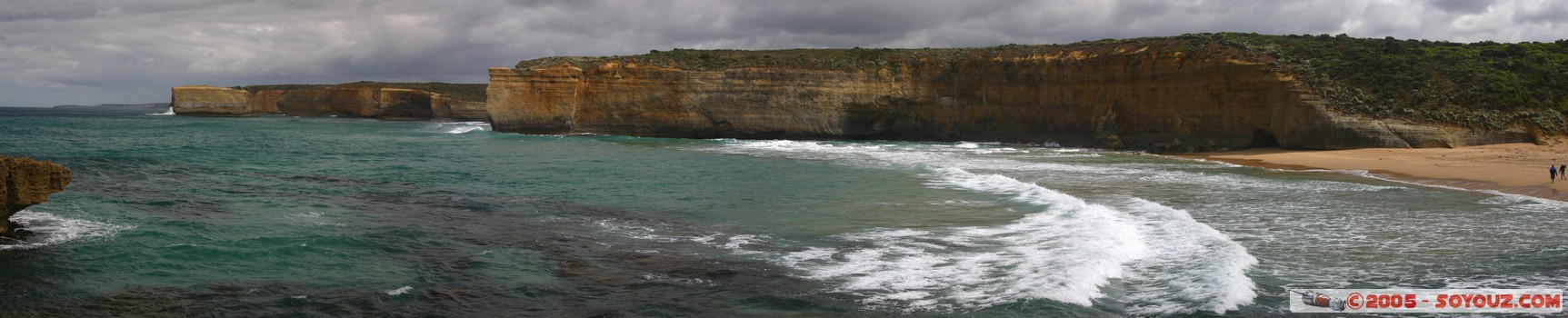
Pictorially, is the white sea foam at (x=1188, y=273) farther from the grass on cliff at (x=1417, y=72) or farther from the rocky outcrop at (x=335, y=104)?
the rocky outcrop at (x=335, y=104)

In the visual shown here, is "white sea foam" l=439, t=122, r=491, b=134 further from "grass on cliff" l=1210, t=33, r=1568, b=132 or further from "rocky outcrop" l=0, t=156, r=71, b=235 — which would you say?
"rocky outcrop" l=0, t=156, r=71, b=235

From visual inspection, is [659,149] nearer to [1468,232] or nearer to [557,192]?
[557,192]

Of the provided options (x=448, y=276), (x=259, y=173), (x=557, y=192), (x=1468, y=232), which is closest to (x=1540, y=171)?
(x=1468, y=232)

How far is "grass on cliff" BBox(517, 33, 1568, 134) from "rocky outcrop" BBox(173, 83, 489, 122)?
208 ft

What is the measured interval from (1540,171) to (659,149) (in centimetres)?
2609

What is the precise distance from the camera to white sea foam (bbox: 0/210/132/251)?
10258mm

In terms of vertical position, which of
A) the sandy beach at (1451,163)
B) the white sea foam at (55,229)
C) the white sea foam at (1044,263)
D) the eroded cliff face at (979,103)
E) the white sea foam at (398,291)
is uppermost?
the eroded cliff face at (979,103)

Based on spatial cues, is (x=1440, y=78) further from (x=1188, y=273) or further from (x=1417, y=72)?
(x=1188, y=273)

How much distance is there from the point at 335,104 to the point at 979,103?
7556cm

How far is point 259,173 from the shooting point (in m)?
20.6

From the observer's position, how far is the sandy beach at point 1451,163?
18.3 m

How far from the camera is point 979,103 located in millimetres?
42781

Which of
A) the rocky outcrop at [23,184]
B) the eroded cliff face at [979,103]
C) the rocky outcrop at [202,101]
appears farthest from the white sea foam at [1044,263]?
the rocky outcrop at [202,101]

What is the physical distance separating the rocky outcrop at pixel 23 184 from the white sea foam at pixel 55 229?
35 cm
